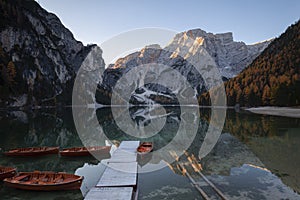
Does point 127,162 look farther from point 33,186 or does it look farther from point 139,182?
point 33,186

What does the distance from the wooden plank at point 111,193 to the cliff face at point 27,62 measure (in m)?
97.5

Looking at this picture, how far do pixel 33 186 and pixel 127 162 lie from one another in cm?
849

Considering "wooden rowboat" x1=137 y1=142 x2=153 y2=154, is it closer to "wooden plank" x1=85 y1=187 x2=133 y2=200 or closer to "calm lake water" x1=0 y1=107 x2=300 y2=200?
"calm lake water" x1=0 y1=107 x2=300 y2=200

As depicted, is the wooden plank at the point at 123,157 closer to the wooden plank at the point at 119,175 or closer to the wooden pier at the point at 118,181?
the wooden pier at the point at 118,181

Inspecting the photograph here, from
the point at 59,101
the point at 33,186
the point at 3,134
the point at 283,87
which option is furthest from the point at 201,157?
the point at 59,101

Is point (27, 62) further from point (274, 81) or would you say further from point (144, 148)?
point (274, 81)

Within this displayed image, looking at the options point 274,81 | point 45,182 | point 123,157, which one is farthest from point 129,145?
point 274,81

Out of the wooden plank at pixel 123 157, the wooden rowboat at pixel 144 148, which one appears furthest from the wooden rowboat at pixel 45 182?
the wooden rowboat at pixel 144 148

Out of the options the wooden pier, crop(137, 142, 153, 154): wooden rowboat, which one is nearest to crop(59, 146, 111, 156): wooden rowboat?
the wooden pier

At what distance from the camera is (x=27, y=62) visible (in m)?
127

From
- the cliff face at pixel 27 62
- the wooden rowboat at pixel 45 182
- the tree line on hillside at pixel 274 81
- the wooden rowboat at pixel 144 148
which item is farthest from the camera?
the cliff face at pixel 27 62

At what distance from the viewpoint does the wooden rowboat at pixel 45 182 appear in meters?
15.8

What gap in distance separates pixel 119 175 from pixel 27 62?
12924cm

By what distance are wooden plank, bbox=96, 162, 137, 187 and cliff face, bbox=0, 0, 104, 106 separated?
93029 mm
